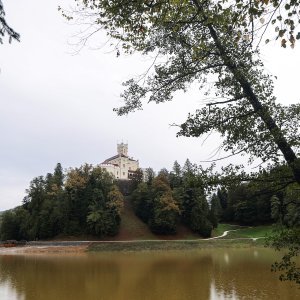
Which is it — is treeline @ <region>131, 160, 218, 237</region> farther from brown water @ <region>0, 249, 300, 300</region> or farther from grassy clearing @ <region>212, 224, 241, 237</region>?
brown water @ <region>0, 249, 300, 300</region>

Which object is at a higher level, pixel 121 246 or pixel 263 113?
pixel 263 113

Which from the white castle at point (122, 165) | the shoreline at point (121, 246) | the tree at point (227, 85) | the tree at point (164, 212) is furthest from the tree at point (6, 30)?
the white castle at point (122, 165)

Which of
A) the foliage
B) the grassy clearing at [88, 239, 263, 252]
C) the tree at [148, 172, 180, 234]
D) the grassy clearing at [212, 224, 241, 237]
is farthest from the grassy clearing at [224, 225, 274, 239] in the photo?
the foliage

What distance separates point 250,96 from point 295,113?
910mm

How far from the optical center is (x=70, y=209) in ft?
192

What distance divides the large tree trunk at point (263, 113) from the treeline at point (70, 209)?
1925 inches

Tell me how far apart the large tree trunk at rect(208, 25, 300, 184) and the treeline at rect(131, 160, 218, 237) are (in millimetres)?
46346

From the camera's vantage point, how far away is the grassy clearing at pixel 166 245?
49.2 m

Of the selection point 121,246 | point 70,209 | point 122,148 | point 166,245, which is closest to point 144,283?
point 121,246

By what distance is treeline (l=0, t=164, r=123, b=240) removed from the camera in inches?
2219

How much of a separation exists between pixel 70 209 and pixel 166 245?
55.5ft

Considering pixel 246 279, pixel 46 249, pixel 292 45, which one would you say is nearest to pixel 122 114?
pixel 292 45

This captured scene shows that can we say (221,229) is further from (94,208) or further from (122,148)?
(122,148)

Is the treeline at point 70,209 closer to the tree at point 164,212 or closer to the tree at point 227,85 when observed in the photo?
the tree at point 164,212
